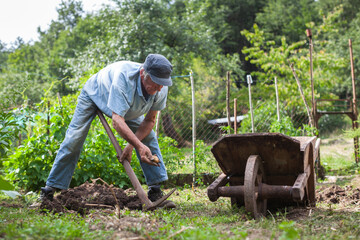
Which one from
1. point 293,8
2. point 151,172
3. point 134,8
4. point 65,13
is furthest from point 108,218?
point 65,13

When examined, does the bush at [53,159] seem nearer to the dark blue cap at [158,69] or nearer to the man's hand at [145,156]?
the man's hand at [145,156]

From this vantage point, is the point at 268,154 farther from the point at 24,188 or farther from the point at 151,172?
the point at 24,188

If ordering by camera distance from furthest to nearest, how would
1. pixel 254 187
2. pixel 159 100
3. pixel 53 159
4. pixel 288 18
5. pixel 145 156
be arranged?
pixel 288 18
pixel 53 159
pixel 159 100
pixel 145 156
pixel 254 187

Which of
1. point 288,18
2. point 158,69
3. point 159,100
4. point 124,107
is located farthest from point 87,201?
point 288,18

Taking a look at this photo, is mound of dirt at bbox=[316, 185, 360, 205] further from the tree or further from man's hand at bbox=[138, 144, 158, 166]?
the tree

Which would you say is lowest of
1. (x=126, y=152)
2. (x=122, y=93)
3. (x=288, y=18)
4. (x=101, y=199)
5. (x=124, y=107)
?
(x=101, y=199)

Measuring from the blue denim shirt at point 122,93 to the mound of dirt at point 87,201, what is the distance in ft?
2.54

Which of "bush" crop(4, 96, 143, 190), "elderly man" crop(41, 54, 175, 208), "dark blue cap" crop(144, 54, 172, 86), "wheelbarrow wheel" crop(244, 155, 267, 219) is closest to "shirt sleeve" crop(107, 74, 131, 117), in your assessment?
"elderly man" crop(41, 54, 175, 208)

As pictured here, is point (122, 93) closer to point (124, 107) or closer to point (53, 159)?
point (124, 107)

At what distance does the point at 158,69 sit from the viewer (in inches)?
127

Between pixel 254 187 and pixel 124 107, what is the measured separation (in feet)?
4.43

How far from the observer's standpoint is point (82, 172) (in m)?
5.00

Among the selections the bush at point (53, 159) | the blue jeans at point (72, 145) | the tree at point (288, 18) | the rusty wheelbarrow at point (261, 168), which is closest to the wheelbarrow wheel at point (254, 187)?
the rusty wheelbarrow at point (261, 168)

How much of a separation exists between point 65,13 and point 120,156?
3996cm
